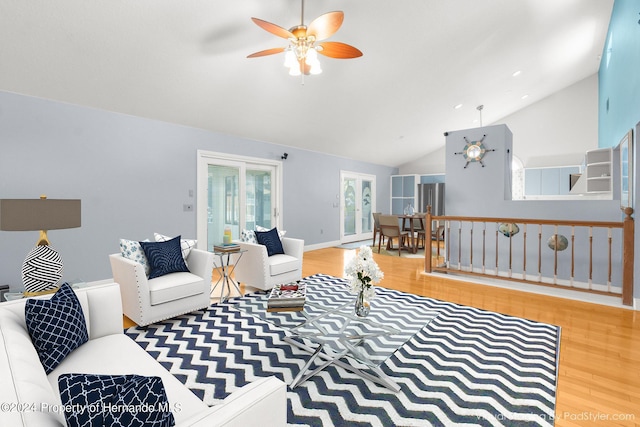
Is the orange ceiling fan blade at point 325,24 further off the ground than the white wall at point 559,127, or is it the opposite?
the white wall at point 559,127

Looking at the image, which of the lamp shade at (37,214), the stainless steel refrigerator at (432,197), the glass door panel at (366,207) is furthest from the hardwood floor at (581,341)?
the stainless steel refrigerator at (432,197)

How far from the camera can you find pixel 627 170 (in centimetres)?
347

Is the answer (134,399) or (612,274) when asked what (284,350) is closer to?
(134,399)

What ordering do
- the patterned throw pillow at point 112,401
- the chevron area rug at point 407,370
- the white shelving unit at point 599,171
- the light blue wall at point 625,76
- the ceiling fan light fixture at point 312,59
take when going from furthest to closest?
the white shelving unit at point 599,171, the light blue wall at point 625,76, the ceiling fan light fixture at point 312,59, the chevron area rug at point 407,370, the patterned throw pillow at point 112,401

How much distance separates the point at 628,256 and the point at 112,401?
4.57 metres

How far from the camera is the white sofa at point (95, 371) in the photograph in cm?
78

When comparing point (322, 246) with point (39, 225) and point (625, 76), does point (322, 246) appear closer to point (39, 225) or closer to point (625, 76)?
point (39, 225)

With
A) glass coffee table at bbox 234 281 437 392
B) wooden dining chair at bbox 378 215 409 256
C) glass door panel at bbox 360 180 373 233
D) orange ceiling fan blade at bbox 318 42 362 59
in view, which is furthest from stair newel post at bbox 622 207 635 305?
glass door panel at bbox 360 180 373 233

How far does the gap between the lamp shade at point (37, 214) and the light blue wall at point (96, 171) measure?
1.55 metres

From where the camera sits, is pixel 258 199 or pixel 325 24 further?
pixel 258 199

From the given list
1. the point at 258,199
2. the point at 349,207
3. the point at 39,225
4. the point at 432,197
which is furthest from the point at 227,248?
the point at 432,197

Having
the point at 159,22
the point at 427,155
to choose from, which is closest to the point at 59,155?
the point at 159,22

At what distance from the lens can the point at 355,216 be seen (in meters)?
8.71

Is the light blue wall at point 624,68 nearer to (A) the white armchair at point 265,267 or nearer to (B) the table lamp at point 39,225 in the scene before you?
(A) the white armchair at point 265,267
